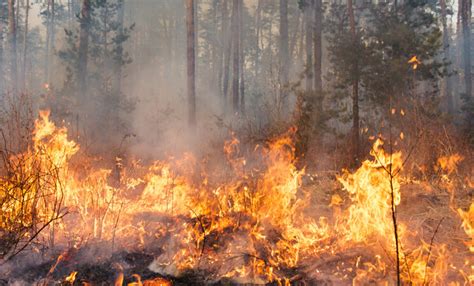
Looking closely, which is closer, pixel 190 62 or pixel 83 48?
pixel 190 62

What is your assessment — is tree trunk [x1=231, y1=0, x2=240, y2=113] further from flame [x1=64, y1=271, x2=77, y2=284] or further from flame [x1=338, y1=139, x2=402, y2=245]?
flame [x1=64, y1=271, x2=77, y2=284]

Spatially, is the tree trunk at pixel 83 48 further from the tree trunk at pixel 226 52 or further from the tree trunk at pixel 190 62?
the tree trunk at pixel 226 52

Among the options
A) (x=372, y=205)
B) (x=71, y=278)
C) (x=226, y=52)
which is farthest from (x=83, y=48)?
(x=372, y=205)

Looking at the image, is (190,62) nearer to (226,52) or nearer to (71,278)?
(71,278)

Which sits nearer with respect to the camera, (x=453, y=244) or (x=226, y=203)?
(x=453, y=244)

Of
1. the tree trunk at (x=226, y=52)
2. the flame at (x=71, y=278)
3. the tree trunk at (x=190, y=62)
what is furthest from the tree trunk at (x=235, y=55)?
the flame at (x=71, y=278)

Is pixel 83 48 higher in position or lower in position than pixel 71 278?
higher

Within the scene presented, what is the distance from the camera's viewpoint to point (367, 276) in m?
3.64

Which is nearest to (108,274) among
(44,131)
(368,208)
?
(44,131)

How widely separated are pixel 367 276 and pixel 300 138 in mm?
5616

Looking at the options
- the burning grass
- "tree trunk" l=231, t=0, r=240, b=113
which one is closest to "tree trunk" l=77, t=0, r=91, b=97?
"tree trunk" l=231, t=0, r=240, b=113

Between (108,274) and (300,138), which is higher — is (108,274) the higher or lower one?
the lower one

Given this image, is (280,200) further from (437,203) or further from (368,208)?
(437,203)

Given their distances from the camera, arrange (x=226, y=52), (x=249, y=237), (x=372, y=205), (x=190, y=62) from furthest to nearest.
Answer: (x=226, y=52) → (x=190, y=62) → (x=249, y=237) → (x=372, y=205)
